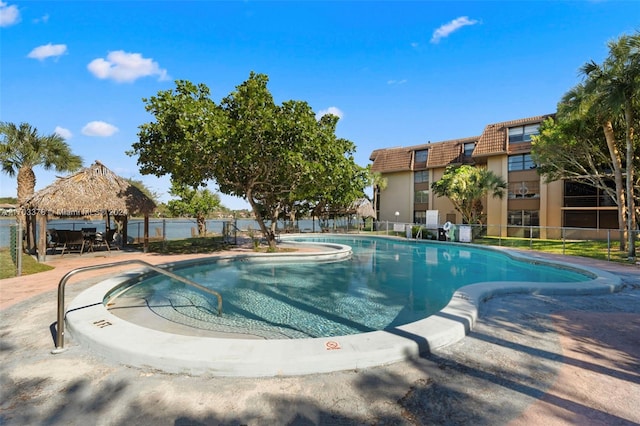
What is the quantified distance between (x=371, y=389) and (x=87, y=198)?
50.8 ft

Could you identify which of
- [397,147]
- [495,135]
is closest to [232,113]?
[495,135]

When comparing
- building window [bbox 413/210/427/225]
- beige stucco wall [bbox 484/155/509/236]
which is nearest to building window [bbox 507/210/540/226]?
beige stucco wall [bbox 484/155/509/236]

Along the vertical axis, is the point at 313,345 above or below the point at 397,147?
below

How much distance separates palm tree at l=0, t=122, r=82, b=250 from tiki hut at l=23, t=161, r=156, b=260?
2.74m

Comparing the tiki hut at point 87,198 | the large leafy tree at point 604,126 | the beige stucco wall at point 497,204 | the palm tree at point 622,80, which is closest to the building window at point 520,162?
the beige stucco wall at point 497,204

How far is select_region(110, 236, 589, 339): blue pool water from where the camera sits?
6.10 metres

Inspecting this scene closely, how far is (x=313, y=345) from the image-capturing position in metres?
3.79

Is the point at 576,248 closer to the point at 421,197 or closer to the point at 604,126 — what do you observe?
the point at 604,126

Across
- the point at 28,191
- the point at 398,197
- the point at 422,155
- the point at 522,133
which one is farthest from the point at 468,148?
the point at 28,191

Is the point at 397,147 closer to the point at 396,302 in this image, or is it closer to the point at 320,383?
the point at 396,302

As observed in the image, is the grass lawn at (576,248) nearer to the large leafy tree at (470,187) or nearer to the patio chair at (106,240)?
the large leafy tree at (470,187)

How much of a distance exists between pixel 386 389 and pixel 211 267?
10.1m

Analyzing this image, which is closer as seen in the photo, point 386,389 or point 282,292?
point 386,389

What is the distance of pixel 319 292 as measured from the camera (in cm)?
866
